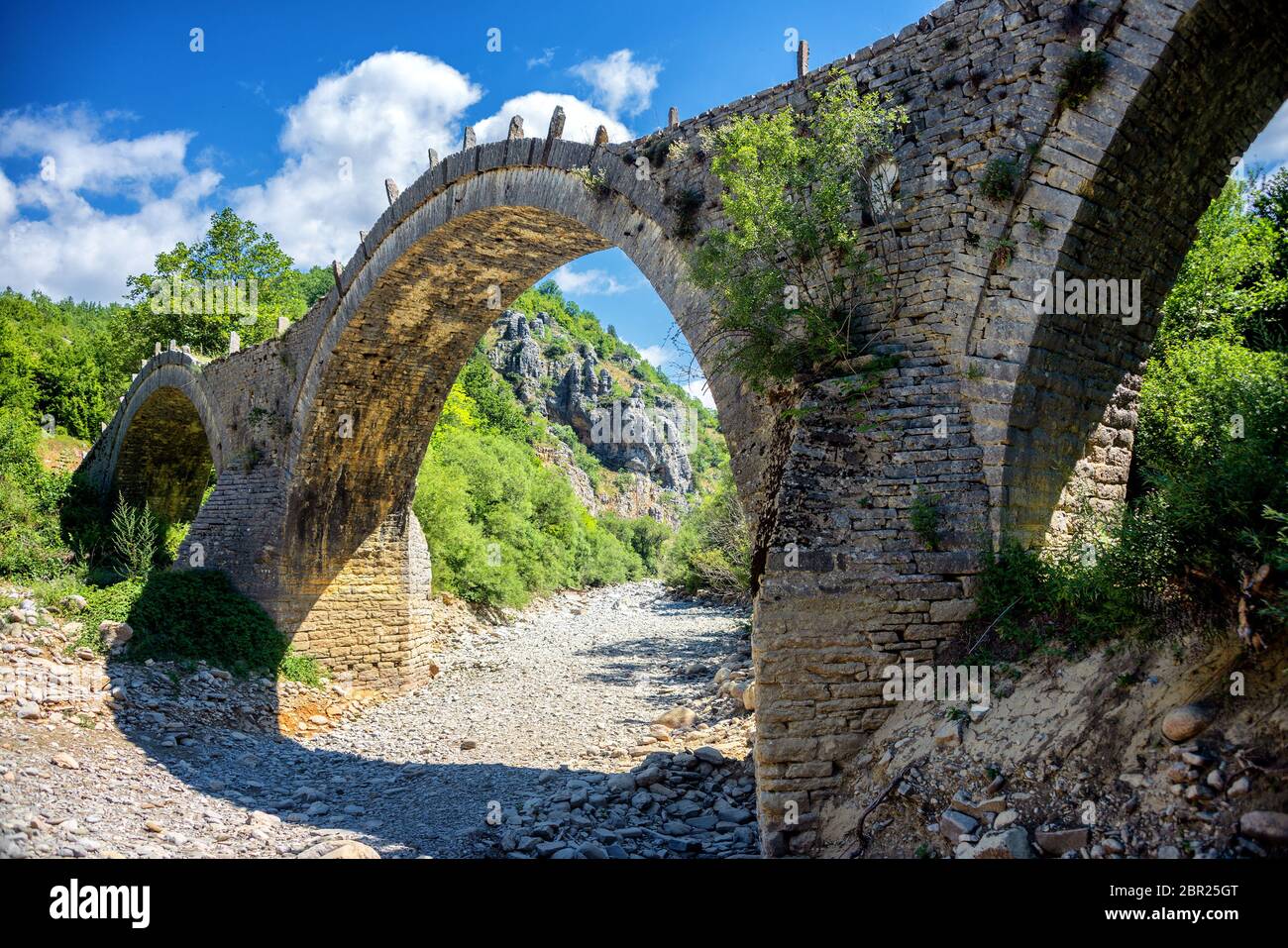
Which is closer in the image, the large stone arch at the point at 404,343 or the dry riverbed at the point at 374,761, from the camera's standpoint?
the dry riverbed at the point at 374,761

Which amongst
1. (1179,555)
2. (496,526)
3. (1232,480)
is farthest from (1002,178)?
(496,526)

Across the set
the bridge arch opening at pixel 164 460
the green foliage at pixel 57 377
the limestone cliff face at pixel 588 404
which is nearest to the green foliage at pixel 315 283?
the limestone cliff face at pixel 588 404

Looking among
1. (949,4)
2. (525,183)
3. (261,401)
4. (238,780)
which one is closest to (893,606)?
(949,4)

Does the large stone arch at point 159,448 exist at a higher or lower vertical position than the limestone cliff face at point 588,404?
lower

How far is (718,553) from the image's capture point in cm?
1716

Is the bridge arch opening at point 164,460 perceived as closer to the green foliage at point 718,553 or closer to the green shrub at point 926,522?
the green foliage at point 718,553

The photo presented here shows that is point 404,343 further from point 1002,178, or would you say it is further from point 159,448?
point 159,448

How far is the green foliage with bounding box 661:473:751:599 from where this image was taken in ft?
48.6

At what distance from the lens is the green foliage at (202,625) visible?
1047 cm

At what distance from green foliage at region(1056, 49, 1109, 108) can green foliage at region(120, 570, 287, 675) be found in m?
11.0

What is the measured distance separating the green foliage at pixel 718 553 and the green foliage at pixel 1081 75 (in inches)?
229

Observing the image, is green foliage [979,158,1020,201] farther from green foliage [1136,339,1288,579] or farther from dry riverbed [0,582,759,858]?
dry riverbed [0,582,759,858]
